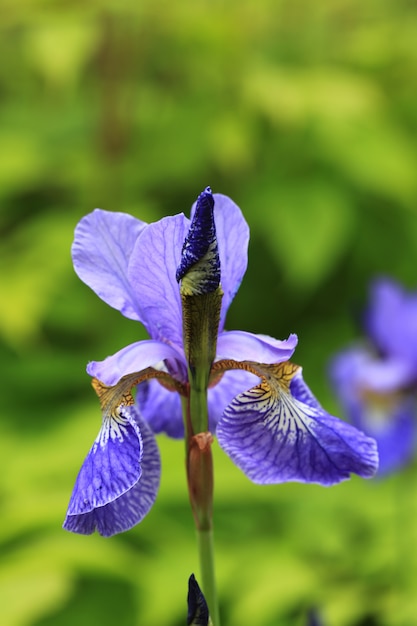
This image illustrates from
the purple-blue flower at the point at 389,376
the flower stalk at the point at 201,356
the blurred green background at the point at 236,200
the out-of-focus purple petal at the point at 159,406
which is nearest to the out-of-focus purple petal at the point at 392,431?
the purple-blue flower at the point at 389,376

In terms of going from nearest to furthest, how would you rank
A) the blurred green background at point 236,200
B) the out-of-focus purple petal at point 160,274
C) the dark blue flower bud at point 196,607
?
the dark blue flower bud at point 196,607 < the out-of-focus purple petal at point 160,274 < the blurred green background at point 236,200

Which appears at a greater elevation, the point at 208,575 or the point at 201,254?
the point at 201,254

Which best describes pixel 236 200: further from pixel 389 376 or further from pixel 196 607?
pixel 196 607

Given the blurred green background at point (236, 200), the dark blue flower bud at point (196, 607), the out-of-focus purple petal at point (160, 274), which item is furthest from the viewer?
the blurred green background at point (236, 200)

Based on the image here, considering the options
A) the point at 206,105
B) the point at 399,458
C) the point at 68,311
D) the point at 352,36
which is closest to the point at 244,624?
the point at 399,458

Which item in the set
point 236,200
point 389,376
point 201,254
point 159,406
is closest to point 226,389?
point 159,406

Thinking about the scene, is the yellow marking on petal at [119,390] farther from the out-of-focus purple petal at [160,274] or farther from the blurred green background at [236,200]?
the blurred green background at [236,200]

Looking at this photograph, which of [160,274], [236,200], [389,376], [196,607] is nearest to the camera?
[196,607]
